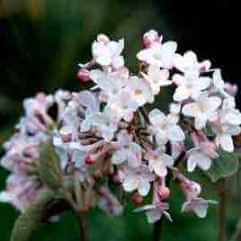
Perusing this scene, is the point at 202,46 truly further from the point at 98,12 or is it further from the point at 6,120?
the point at 6,120

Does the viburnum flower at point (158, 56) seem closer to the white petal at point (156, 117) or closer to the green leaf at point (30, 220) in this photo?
the white petal at point (156, 117)

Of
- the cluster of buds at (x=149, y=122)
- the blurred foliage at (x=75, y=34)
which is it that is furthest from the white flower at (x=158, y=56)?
the blurred foliage at (x=75, y=34)

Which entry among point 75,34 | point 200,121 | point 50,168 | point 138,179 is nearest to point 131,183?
point 138,179

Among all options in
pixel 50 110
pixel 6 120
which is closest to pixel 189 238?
pixel 50 110

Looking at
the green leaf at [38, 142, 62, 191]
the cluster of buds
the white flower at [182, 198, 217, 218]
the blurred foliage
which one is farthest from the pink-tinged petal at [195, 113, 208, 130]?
the blurred foliage

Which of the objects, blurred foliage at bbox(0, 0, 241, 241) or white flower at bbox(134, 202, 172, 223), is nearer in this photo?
white flower at bbox(134, 202, 172, 223)

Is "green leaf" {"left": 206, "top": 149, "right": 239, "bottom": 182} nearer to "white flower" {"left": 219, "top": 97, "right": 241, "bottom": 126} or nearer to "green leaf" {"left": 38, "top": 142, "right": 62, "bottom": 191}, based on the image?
"white flower" {"left": 219, "top": 97, "right": 241, "bottom": 126}

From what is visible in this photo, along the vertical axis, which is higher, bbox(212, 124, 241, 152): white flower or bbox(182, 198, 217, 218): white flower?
bbox(212, 124, 241, 152): white flower

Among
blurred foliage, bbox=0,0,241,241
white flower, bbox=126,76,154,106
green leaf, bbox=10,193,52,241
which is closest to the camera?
white flower, bbox=126,76,154,106
